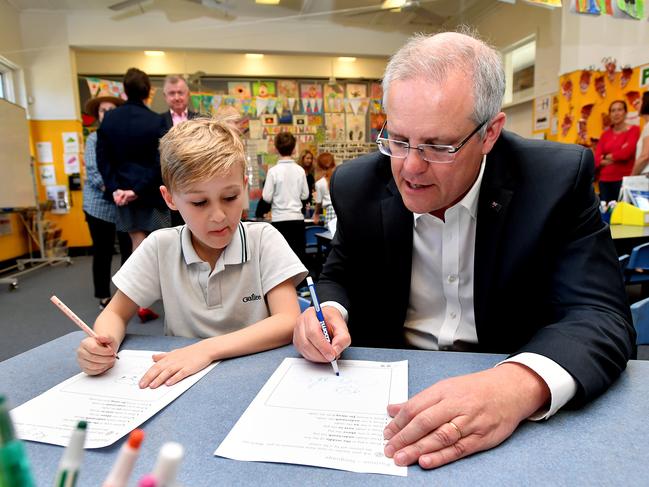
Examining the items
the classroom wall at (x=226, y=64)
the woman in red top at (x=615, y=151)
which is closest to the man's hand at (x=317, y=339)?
the woman in red top at (x=615, y=151)

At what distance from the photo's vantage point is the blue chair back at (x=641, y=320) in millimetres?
1092

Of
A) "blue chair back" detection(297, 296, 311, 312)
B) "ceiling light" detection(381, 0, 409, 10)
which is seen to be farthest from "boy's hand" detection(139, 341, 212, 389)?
"ceiling light" detection(381, 0, 409, 10)

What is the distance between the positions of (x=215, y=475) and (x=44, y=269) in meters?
6.07

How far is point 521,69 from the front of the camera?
623 centimetres

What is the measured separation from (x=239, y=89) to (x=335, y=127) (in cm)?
175

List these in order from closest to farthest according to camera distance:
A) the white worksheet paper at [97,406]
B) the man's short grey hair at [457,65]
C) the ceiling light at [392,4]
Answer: the white worksheet paper at [97,406] → the man's short grey hair at [457,65] → the ceiling light at [392,4]

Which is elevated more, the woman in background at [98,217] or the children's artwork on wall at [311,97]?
the children's artwork on wall at [311,97]

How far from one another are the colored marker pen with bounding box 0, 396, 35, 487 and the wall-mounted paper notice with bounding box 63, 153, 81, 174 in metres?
7.39

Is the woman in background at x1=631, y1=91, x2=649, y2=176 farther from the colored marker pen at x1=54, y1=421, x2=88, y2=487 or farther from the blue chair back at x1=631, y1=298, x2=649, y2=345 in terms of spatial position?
the colored marker pen at x1=54, y1=421, x2=88, y2=487

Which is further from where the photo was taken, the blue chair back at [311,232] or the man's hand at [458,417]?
the blue chair back at [311,232]

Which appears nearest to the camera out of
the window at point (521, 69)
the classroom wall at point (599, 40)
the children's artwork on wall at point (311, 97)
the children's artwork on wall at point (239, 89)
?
the classroom wall at point (599, 40)

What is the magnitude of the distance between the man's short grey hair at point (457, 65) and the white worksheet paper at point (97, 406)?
720mm

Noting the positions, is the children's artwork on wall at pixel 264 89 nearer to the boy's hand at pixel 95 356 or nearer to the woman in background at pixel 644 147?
the woman in background at pixel 644 147

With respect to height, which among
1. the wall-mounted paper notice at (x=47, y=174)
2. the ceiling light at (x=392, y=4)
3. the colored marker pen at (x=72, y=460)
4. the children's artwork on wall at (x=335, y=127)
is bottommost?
the colored marker pen at (x=72, y=460)
